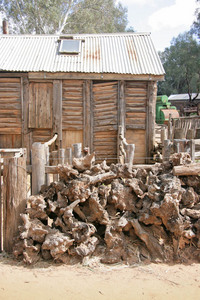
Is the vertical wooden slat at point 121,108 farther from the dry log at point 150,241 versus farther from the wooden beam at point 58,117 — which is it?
the dry log at point 150,241

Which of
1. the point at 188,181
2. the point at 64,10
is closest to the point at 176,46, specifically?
the point at 64,10

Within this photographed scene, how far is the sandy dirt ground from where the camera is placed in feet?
11.0

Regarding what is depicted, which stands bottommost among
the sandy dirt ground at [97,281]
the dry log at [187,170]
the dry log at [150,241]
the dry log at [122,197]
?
the sandy dirt ground at [97,281]

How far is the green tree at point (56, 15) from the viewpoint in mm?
26094

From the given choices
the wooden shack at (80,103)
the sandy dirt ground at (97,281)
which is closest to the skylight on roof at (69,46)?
the wooden shack at (80,103)

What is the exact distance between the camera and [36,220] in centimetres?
417

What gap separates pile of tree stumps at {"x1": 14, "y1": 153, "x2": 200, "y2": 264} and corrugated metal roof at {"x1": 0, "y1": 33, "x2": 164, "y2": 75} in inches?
284

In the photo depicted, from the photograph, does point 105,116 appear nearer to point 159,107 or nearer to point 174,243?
point 174,243

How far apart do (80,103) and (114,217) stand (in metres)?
7.56

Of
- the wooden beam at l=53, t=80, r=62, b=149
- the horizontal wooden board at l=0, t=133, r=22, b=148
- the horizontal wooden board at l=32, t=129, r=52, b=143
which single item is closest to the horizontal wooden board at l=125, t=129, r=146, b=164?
the wooden beam at l=53, t=80, r=62, b=149

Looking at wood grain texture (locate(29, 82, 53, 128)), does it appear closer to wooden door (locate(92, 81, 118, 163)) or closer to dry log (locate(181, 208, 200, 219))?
wooden door (locate(92, 81, 118, 163))

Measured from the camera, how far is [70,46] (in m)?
12.5

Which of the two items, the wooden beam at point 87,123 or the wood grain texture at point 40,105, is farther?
the wooden beam at point 87,123

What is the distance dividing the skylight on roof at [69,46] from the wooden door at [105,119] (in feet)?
6.61
